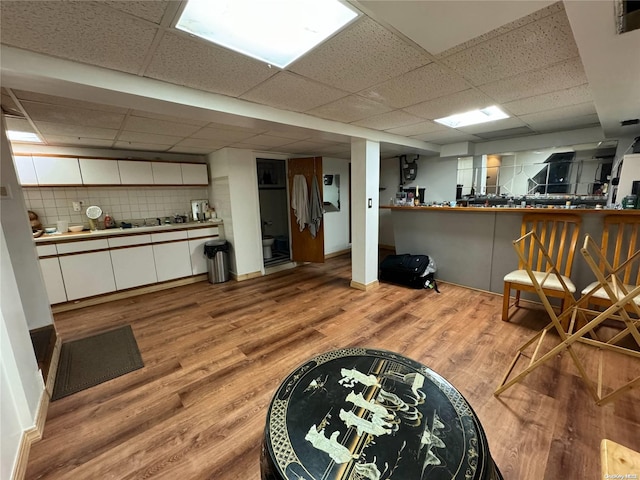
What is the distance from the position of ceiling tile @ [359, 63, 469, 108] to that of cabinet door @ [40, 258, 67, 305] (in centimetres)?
405

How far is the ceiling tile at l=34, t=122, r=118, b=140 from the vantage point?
8.47 ft

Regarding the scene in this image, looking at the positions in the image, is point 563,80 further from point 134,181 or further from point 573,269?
point 134,181

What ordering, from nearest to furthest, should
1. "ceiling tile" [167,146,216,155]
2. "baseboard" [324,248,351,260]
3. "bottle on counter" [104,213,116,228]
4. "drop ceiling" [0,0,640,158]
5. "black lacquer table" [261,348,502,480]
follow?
1. "black lacquer table" [261,348,502,480]
2. "drop ceiling" [0,0,640,158]
3. "bottle on counter" [104,213,116,228]
4. "ceiling tile" [167,146,216,155]
5. "baseboard" [324,248,351,260]

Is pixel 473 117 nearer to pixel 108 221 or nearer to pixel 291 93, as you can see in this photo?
pixel 291 93

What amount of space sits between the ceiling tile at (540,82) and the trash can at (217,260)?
3.91 metres

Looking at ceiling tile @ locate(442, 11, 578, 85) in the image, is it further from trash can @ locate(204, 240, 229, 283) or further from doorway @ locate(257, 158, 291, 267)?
doorway @ locate(257, 158, 291, 267)

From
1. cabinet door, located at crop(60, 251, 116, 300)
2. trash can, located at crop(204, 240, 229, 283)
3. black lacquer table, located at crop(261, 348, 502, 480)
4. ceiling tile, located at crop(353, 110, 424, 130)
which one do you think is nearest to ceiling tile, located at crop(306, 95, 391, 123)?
ceiling tile, located at crop(353, 110, 424, 130)

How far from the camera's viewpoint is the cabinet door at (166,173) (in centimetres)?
395

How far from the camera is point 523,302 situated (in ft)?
10.2

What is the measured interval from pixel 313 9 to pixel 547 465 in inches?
102

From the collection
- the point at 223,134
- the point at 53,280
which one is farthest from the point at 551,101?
the point at 53,280

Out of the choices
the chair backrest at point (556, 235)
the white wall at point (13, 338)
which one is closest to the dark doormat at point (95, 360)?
the white wall at point (13, 338)

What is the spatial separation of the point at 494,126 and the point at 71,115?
4.79 m

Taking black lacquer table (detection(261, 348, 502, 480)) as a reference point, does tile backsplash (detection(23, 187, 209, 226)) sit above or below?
above
